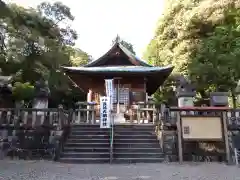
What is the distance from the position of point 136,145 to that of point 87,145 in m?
2.12

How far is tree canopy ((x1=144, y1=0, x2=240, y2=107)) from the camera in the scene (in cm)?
1875

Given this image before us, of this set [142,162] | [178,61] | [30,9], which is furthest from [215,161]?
[30,9]

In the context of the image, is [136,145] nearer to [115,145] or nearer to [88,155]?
[115,145]

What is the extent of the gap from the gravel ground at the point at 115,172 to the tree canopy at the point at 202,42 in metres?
10.6

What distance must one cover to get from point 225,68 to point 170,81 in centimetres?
615

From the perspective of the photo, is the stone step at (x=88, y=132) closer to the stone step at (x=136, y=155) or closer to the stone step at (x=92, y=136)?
the stone step at (x=92, y=136)

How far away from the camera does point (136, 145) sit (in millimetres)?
11594

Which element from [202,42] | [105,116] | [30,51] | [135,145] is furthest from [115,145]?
[30,51]

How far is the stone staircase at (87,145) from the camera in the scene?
10.7 m

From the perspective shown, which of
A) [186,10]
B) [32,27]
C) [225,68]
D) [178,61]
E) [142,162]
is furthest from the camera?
[32,27]

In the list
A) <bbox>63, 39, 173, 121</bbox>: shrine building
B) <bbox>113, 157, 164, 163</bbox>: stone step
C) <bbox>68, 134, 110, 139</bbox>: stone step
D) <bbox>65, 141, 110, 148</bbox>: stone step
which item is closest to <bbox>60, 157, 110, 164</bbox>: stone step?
<bbox>113, 157, 164, 163</bbox>: stone step

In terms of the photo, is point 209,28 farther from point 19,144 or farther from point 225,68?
point 19,144

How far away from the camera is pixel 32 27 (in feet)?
88.9

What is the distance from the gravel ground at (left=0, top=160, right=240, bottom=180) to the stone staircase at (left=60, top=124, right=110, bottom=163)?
848 millimetres
